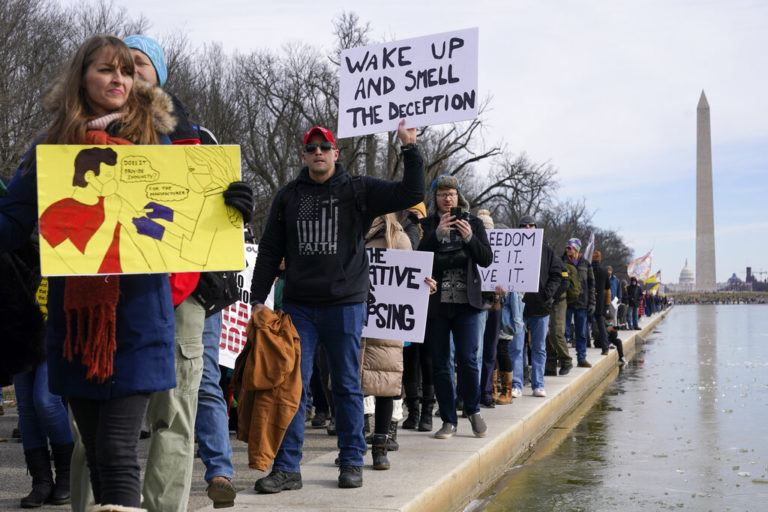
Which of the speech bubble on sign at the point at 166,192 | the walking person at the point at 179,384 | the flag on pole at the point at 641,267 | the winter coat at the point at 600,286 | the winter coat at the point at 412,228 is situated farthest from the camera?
the flag on pole at the point at 641,267

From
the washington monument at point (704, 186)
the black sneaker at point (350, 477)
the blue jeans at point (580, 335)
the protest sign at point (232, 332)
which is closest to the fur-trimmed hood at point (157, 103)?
the black sneaker at point (350, 477)

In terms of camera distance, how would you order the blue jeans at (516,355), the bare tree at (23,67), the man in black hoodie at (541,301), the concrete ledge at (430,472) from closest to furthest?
the concrete ledge at (430,472)
the blue jeans at (516,355)
the man in black hoodie at (541,301)
the bare tree at (23,67)

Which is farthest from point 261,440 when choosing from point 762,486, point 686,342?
point 686,342

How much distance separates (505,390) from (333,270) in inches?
201

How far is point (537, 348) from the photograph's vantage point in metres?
11.2

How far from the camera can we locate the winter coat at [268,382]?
5324mm

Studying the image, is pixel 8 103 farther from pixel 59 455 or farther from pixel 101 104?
pixel 101 104

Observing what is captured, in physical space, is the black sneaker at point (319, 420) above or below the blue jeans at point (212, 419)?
below

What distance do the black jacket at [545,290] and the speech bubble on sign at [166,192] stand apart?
8.11 metres

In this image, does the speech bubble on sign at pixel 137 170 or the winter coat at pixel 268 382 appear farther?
the winter coat at pixel 268 382

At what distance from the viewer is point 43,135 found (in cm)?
334

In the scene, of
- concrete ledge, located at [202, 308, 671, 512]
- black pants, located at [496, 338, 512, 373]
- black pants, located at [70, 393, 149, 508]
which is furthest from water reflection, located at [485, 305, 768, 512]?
black pants, located at [70, 393, 149, 508]

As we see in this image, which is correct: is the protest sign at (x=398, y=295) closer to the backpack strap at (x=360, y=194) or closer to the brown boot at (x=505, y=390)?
the backpack strap at (x=360, y=194)

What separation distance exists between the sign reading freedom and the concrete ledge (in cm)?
226
